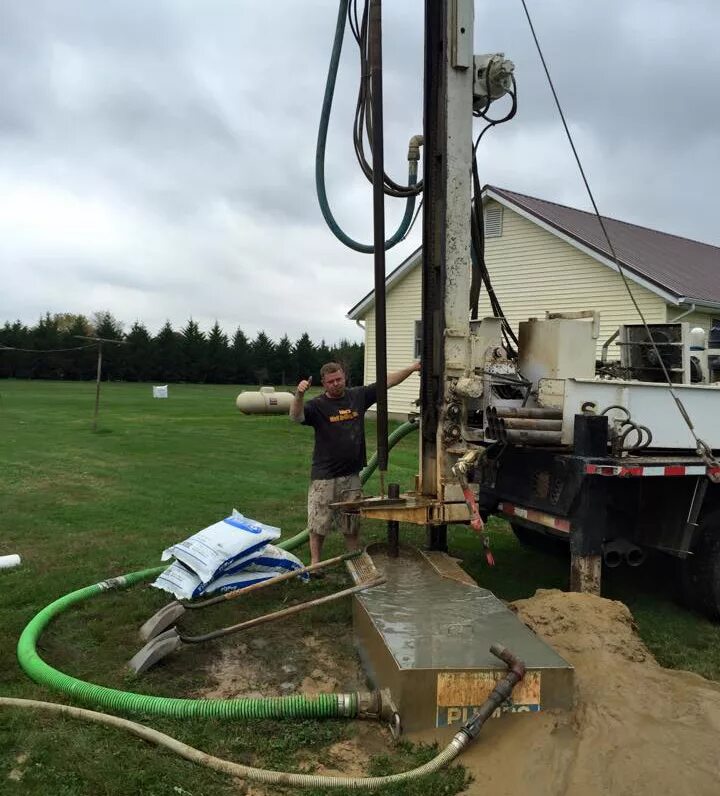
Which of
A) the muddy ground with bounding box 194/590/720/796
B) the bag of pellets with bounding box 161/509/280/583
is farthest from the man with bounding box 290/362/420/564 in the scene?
the muddy ground with bounding box 194/590/720/796

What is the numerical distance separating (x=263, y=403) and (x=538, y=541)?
20961 mm

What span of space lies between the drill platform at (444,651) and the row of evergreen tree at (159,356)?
150ft

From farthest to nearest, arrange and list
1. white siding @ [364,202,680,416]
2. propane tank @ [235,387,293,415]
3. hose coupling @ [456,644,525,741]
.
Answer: propane tank @ [235,387,293,415] → white siding @ [364,202,680,416] → hose coupling @ [456,644,525,741]

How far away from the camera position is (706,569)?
17.7 feet

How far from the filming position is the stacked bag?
17.0ft

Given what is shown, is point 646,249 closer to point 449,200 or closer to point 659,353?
point 659,353

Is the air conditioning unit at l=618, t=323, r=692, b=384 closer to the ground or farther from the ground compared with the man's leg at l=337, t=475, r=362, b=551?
farther from the ground

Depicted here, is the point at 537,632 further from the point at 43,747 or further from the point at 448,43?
the point at 448,43

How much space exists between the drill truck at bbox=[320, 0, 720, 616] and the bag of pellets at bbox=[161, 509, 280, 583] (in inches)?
33.4

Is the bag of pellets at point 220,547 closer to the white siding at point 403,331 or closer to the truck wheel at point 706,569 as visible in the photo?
the truck wheel at point 706,569

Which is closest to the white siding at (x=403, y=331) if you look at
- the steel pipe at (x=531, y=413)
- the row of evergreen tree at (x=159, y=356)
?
the steel pipe at (x=531, y=413)

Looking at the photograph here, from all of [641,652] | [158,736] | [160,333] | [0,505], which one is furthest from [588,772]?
[160,333]

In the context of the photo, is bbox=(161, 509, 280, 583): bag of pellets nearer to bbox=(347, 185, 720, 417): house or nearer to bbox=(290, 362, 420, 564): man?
bbox=(290, 362, 420, 564): man

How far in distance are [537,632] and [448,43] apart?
4.13 metres
